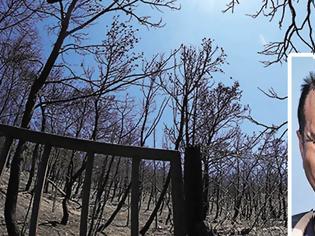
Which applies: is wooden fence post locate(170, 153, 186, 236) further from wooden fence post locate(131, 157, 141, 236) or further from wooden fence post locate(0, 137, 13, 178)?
wooden fence post locate(0, 137, 13, 178)

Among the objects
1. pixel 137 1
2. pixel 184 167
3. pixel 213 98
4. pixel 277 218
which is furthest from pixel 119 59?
pixel 184 167

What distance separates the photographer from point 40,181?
1.75 m

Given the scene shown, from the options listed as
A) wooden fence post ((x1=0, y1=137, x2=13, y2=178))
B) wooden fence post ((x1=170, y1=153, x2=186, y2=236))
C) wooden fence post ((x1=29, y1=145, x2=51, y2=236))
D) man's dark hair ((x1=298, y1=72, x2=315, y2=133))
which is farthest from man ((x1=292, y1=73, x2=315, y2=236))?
wooden fence post ((x1=0, y1=137, x2=13, y2=178))

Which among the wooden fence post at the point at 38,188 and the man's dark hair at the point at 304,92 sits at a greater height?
the man's dark hair at the point at 304,92

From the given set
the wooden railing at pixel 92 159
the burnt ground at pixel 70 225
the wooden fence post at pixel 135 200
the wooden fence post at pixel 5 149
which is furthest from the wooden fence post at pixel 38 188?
the burnt ground at pixel 70 225

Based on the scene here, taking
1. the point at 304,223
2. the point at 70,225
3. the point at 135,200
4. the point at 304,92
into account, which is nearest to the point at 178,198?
the point at 135,200

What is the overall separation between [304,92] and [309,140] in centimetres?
21

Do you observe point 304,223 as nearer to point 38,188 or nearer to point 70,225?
point 38,188

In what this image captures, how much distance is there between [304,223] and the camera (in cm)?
176

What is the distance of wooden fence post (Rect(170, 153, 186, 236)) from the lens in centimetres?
181

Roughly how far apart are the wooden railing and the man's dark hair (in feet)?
1.78

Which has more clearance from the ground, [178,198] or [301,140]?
[301,140]

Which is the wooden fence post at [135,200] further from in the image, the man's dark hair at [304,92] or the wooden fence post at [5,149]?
the man's dark hair at [304,92]

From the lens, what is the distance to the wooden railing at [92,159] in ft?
5.75
